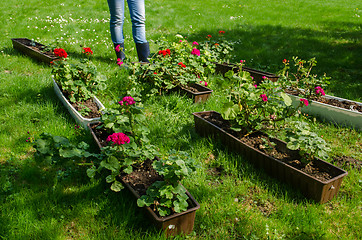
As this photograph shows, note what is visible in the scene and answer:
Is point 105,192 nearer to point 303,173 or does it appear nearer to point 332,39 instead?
point 303,173

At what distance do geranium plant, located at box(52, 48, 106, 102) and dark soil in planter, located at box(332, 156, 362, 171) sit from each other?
2783 mm

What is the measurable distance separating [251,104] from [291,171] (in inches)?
29.8

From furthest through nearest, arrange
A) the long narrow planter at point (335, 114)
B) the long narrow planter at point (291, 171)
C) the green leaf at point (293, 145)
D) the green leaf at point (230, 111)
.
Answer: the long narrow planter at point (335, 114)
the green leaf at point (230, 111)
the green leaf at point (293, 145)
the long narrow planter at point (291, 171)

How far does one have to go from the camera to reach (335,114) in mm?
3676

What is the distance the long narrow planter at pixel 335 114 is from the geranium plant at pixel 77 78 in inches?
106

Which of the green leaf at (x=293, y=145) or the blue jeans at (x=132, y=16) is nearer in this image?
the green leaf at (x=293, y=145)

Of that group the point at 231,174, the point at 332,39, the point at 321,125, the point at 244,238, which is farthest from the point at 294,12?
the point at 244,238

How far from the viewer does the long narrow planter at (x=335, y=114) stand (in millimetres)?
3520

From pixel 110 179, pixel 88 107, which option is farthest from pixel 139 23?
pixel 110 179

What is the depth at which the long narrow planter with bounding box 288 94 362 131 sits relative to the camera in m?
3.52

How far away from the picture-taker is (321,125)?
367 centimetres

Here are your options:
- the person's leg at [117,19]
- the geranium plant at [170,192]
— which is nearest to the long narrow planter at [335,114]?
the geranium plant at [170,192]

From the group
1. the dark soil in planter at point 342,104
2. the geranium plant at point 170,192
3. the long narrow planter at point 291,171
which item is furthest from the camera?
the dark soil in planter at point 342,104

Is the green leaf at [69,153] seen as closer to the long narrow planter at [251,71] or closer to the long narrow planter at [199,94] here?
the long narrow planter at [199,94]
